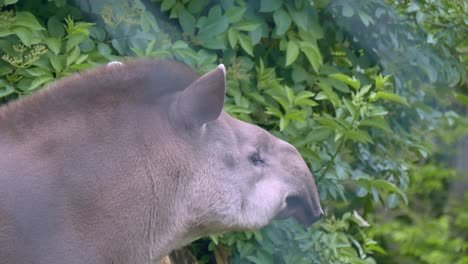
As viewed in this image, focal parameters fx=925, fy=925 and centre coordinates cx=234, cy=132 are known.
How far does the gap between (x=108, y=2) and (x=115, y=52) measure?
0.65 feet

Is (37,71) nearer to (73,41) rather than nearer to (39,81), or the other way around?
(39,81)

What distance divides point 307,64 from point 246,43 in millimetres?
502

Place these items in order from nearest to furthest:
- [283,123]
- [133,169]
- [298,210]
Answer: [133,169]
[298,210]
[283,123]

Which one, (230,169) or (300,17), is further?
(300,17)

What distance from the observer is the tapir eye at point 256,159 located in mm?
2918

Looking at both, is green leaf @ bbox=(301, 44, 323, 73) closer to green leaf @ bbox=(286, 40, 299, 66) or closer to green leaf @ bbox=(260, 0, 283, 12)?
green leaf @ bbox=(286, 40, 299, 66)

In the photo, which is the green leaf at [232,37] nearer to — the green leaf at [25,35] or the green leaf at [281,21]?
the green leaf at [281,21]

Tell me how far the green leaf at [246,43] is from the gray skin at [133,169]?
792 millimetres

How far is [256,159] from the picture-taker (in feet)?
9.61

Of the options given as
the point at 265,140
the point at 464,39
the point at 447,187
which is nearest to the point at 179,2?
the point at 265,140

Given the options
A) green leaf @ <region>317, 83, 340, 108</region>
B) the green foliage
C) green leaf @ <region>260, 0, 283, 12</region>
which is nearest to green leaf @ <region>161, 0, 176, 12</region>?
the green foliage

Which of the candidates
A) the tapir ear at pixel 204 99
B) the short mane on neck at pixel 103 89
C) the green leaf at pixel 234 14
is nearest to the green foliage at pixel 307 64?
the green leaf at pixel 234 14

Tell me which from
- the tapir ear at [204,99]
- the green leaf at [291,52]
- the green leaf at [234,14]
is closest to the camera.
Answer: the tapir ear at [204,99]

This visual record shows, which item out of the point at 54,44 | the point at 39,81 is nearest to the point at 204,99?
the point at 39,81
